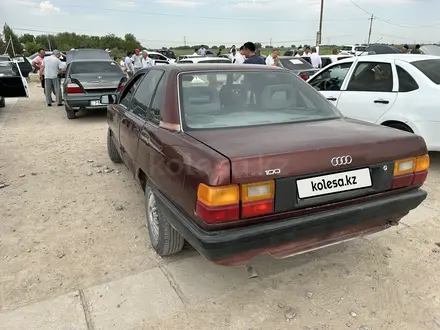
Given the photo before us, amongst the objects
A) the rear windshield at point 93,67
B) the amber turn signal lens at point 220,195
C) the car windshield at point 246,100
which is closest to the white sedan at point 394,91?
the car windshield at point 246,100

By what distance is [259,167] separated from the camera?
6.28 feet

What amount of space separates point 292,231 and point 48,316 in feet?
5.36

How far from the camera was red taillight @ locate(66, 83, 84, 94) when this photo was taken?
27.7ft

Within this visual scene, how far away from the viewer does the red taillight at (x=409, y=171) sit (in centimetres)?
235

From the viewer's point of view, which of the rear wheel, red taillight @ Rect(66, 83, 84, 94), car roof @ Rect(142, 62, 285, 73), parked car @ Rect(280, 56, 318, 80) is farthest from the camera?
parked car @ Rect(280, 56, 318, 80)

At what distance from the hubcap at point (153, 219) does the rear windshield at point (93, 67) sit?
7.44m

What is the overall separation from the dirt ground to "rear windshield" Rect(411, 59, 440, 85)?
1.25 m

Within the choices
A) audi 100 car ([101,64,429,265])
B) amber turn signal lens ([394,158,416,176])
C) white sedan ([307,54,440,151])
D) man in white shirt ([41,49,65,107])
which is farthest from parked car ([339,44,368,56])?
amber turn signal lens ([394,158,416,176])

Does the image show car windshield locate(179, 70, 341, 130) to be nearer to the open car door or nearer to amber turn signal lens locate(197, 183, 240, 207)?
amber turn signal lens locate(197, 183, 240, 207)

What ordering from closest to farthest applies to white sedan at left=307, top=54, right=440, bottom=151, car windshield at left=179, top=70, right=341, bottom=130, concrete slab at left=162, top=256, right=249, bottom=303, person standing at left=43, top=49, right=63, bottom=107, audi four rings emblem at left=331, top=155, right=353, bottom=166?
1. audi four rings emblem at left=331, top=155, right=353, bottom=166
2. concrete slab at left=162, top=256, right=249, bottom=303
3. car windshield at left=179, top=70, right=341, bottom=130
4. white sedan at left=307, top=54, right=440, bottom=151
5. person standing at left=43, top=49, right=63, bottom=107

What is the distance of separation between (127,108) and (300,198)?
2378mm

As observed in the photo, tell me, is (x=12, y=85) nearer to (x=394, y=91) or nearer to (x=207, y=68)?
(x=207, y=68)

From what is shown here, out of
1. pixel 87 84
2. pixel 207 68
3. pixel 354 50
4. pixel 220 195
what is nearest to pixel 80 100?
pixel 87 84

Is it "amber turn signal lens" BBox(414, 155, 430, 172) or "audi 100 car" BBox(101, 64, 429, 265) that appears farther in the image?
"amber turn signal lens" BBox(414, 155, 430, 172)
